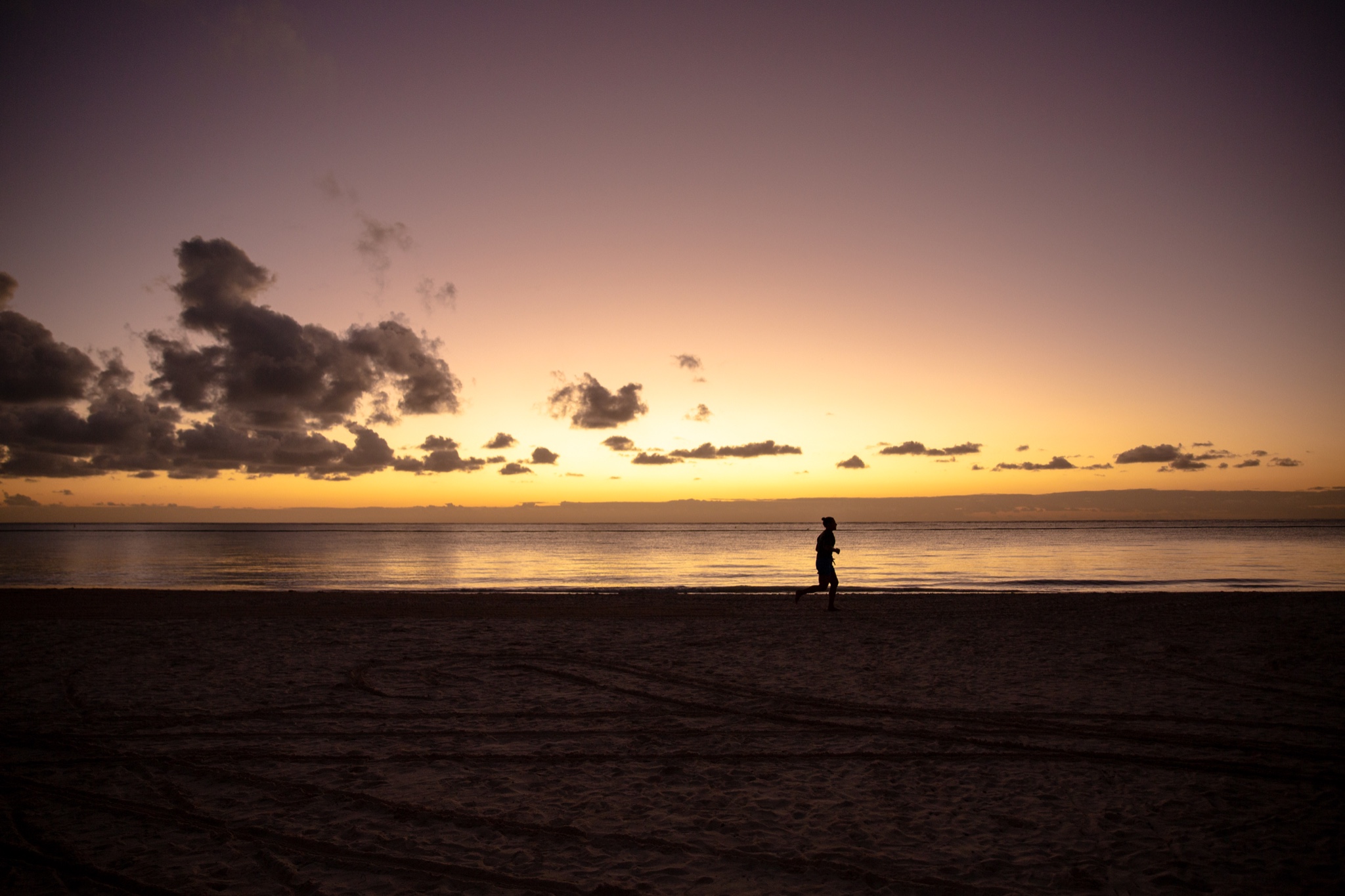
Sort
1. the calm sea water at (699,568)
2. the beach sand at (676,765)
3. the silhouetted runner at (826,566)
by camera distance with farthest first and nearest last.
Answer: the calm sea water at (699,568) < the silhouetted runner at (826,566) < the beach sand at (676,765)

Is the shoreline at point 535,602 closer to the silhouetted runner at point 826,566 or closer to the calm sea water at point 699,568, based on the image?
the silhouetted runner at point 826,566

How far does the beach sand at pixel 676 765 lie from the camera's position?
5.07 meters

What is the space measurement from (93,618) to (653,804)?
19.3 meters

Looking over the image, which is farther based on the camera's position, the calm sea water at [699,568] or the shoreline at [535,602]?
the calm sea water at [699,568]

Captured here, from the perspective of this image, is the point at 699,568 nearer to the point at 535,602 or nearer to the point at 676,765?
the point at 535,602

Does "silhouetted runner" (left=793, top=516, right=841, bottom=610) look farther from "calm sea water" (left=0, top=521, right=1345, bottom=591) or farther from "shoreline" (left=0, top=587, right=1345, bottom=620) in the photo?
"calm sea water" (left=0, top=521, right=1345, bottom=591)

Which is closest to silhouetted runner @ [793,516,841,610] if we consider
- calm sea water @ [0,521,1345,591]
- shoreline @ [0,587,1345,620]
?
Result: shoreline @ [0,587,1345,620]

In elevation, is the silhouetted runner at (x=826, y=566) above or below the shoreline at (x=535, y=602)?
above

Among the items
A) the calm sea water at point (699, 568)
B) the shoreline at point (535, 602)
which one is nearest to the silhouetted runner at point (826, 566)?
the shoreline at point (535, 602)

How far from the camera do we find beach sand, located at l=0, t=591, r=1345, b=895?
5.07 meters

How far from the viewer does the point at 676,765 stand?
7.28m

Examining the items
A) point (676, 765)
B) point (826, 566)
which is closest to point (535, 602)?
point (826, 566)

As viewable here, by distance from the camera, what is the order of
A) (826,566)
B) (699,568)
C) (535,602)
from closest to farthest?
(826,566), (535,602), (699,568)

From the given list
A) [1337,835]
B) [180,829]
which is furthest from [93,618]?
[1337,835]
